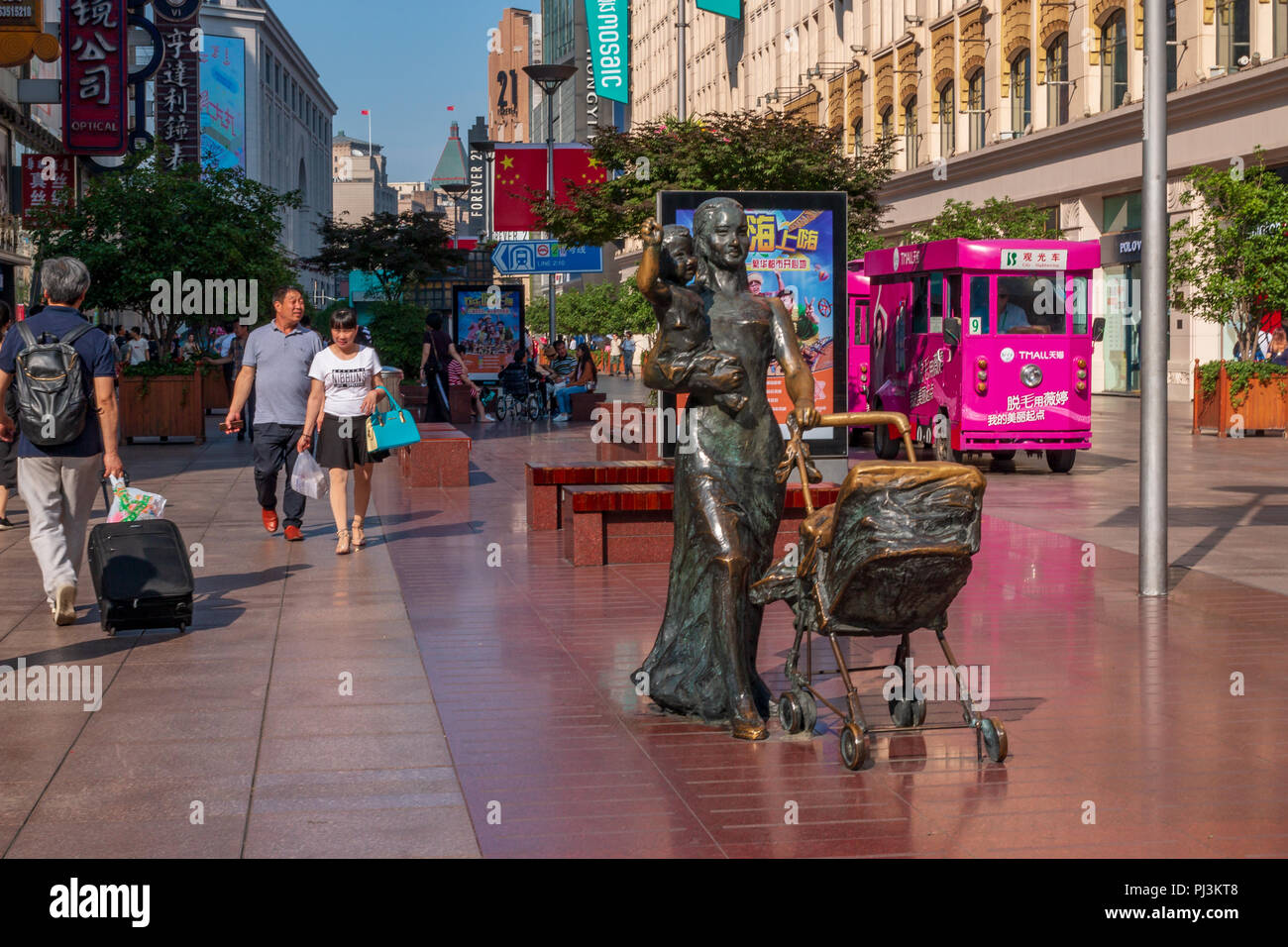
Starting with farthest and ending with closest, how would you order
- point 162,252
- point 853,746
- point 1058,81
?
point 1058,81
point 162,252
point 853,746

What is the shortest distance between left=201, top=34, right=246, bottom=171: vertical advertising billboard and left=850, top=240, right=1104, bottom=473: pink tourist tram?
89592mm

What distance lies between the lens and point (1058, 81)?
1454 inches

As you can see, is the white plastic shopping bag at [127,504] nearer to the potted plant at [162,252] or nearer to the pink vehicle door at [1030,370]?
the pink vehicle door at [1030,370]

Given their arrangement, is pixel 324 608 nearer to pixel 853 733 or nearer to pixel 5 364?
pixel 5 364

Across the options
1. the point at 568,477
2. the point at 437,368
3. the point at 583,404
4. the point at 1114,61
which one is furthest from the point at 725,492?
the point at 1114,61

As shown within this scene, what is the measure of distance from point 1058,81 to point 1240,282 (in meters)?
13.7

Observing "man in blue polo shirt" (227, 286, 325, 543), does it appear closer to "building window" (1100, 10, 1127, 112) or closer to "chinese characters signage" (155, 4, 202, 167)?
"building window" (1100, 10, 1127, 112)

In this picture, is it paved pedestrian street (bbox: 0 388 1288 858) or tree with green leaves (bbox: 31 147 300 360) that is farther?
tree with green leaves (bbox: 31 147 300 360)

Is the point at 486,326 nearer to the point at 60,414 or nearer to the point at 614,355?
the point at 60,414

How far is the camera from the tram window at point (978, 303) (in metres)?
18.9

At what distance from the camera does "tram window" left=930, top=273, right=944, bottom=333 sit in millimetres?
19188

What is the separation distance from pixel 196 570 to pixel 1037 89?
3132cm

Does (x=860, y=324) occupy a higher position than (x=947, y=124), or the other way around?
(x=947, y=124)

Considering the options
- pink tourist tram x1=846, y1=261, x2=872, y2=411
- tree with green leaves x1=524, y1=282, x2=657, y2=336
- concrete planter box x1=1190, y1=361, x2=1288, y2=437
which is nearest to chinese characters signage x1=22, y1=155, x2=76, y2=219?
pink tourist tram x1=846, y1=261, x2=872, y2=411
